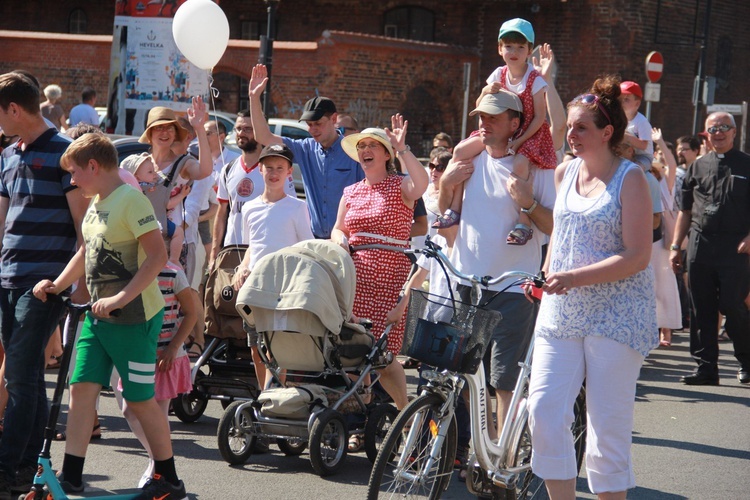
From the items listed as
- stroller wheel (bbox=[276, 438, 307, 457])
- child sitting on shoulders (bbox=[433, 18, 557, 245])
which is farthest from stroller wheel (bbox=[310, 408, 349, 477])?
child sitting on shoulders (bbox=[433, 18, 557, 245])

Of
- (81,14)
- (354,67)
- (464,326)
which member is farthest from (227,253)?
(81,14)

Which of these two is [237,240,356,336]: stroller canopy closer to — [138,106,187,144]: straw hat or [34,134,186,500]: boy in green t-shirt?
[34,134,186,500]: boy in green t-shirt

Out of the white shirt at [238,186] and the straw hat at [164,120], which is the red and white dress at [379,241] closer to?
the straw hat at [164,120]

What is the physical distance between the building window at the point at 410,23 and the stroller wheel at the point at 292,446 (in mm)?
27031

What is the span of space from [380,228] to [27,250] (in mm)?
2272

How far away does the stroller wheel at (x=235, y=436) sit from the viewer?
679 cm

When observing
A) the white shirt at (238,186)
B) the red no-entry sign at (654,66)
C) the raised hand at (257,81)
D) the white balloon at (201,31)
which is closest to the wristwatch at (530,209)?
the raised hand at (257,81)

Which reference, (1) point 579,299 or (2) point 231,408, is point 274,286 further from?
(1) point 579,299

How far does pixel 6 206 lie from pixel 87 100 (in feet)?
47.8

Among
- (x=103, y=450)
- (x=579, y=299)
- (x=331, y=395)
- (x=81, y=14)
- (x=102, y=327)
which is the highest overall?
(x=81, y=14)

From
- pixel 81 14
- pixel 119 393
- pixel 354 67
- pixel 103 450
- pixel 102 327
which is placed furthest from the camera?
pixel 81 14

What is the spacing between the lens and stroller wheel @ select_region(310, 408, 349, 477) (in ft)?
21.4

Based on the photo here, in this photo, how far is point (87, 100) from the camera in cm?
2012

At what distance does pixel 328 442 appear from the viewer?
6.76 m
